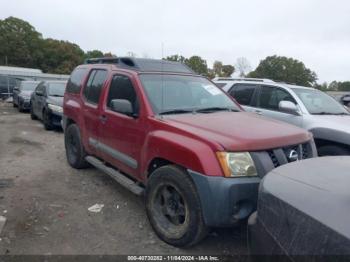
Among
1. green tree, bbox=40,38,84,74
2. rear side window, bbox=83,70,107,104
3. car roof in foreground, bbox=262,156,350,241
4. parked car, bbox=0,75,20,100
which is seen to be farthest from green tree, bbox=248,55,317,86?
car roof in foreground, bbox=262,156,350,241

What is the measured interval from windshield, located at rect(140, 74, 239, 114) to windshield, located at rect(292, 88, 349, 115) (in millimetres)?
2191

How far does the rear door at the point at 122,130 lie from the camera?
13.1 ft

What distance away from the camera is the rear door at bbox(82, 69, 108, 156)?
5039 mm

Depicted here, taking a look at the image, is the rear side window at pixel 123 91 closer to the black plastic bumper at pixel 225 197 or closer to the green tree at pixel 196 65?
the black plastic bumper at pixel 225 197

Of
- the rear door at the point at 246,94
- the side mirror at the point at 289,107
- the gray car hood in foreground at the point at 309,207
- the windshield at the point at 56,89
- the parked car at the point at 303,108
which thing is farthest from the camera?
the windshield at the point at 56,89

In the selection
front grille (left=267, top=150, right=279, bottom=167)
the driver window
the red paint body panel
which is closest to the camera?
the red paint body panel

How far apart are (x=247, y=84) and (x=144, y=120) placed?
4.02 meters

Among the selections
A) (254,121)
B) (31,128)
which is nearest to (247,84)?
(254,121)

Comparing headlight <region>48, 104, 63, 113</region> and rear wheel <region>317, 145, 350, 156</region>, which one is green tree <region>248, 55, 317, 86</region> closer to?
headlight <region>48, 104, 63, 113</region>

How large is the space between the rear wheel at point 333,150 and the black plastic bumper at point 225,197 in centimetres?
269

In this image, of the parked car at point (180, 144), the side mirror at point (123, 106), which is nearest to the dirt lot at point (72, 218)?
the parked car at point (180, 144)

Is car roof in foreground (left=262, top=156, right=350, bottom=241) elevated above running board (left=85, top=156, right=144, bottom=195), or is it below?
above

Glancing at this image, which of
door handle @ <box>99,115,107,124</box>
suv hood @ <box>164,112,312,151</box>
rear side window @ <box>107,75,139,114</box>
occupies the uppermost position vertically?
rear side window @ <box>107,75,139,114</box>

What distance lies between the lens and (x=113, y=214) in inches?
169
